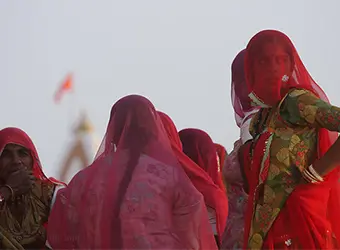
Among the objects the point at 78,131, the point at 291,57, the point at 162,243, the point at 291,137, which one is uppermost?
the point at 291,57

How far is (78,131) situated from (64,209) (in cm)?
1154

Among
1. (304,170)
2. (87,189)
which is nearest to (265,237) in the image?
(304,170)

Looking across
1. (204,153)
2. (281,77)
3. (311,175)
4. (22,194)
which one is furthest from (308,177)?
(204,153)

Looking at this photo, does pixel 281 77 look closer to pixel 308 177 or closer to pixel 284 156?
pixel 284 156

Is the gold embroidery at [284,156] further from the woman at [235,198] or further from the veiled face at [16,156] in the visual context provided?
the veiled face at [16,156]

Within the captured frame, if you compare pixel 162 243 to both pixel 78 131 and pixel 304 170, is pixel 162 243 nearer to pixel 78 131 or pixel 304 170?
pixel 304 170

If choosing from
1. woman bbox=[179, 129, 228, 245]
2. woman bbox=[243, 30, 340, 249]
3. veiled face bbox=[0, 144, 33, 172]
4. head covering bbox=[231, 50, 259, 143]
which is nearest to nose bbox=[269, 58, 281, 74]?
woman bbox=[243, 30, 340, 249]

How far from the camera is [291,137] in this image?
3.52 meters

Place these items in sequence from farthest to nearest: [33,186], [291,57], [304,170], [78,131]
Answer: [78,131], [33,186], [291,57], [304,170]

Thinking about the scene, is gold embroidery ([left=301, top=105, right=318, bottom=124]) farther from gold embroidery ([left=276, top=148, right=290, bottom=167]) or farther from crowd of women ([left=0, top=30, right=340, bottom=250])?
gold embroidery ([left=276, top=148, right=290, bottom=167])

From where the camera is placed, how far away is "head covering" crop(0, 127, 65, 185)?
5152mm

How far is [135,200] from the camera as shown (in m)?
3.93

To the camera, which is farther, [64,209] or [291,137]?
[64,209]

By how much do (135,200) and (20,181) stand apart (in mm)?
1246
